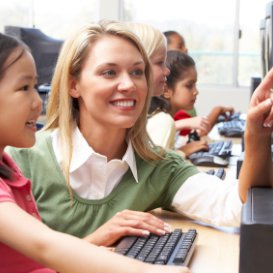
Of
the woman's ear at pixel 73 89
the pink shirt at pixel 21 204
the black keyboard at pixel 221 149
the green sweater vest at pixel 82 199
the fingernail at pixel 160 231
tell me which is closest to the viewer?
the pink shirt at pixel 21 204

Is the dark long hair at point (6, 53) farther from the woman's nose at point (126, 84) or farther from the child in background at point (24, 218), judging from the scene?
the woman's nose at point (126, 84)

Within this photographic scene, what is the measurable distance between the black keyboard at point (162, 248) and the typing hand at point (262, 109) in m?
0.26

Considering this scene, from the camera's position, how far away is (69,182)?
1.38 meters

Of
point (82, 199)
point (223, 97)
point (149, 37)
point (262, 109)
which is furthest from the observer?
point (223, 97)

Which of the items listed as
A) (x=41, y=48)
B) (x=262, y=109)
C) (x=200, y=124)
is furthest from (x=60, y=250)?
(x=41, y=48)

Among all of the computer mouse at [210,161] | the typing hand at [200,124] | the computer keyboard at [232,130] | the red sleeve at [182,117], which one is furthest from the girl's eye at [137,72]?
the computer keyboard at [232,130]

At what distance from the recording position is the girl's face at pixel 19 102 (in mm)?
1024

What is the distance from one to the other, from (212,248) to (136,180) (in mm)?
293

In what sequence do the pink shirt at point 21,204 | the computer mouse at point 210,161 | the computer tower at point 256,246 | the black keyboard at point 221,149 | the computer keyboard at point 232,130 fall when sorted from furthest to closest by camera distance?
the computer keyboard at point 232,130 → the black keyboard at point 221,149 → the computer mouse at point 210,161 → the pink shirt at point 21,204 → the computer tower at point 256,246

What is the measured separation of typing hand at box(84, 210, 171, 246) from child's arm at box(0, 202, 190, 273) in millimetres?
376

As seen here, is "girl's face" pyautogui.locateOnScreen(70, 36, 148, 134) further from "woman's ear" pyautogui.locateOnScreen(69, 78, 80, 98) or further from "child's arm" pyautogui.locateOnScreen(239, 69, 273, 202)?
"child's arm" pyautogui.locateOnScreen(239, 69, 273, 202)

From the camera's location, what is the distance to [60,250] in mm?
836

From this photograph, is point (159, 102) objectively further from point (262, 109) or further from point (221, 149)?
point (262, 109)

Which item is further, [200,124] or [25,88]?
[200,124]
